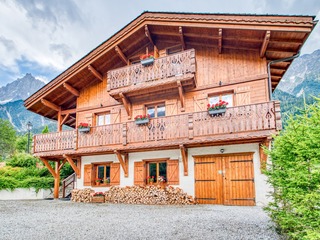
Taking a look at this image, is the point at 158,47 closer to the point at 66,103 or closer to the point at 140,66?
the point at 140,66

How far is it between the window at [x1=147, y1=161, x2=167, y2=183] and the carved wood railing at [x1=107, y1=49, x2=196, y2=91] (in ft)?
13.1

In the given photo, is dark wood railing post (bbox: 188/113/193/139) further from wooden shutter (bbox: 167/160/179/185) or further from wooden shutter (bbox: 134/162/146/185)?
wooden shutter (bbox: 134/162/146/185)

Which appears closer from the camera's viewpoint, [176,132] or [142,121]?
[176,132]

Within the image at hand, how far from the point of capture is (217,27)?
10.2 meters

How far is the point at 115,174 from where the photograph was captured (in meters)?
12.4

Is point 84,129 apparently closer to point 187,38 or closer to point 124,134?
point 124,134

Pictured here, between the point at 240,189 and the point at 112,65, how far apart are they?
9254 mm

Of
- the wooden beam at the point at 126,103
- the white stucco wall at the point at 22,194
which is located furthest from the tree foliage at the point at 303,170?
the white stucco wall at the point at 22,194

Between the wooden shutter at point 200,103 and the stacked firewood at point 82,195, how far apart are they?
666cm

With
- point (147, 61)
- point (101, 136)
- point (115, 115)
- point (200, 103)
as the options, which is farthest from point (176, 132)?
point (115, 115)

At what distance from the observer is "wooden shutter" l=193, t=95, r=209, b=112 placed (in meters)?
11.1

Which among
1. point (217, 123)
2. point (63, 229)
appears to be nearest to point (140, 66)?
point (217, 123)

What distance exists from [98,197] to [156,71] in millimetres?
6658

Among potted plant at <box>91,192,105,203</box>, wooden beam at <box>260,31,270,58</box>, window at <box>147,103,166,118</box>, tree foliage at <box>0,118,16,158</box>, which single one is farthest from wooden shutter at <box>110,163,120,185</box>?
tree foliage at <box>0,118,16,158</box>
